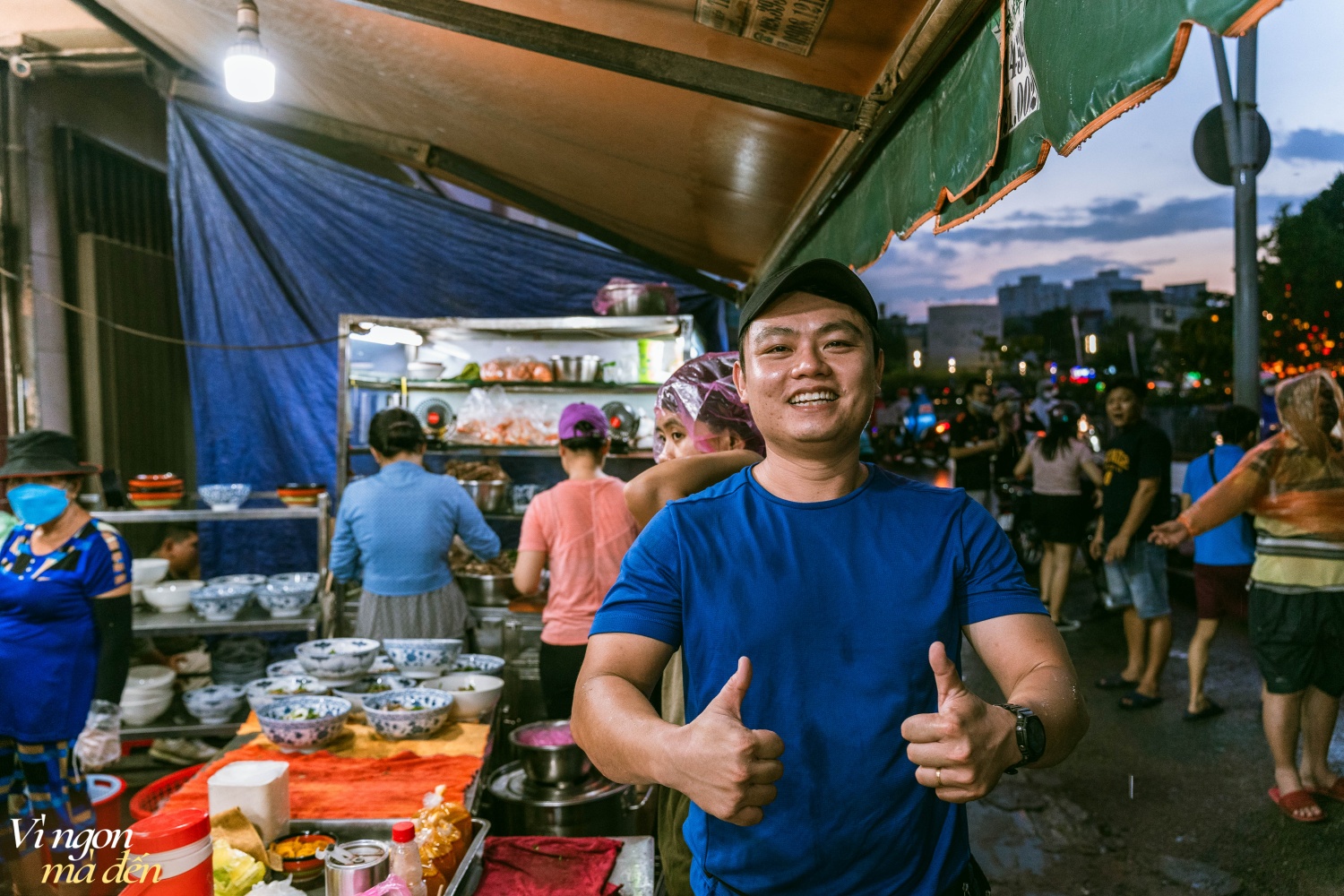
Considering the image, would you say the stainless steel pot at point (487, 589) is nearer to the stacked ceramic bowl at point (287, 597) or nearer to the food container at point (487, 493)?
the food container at point (487, 493)

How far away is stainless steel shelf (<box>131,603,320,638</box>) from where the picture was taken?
5191 mm

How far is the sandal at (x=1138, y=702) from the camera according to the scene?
5.93 meters

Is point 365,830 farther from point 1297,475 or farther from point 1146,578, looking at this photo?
point 1146,578

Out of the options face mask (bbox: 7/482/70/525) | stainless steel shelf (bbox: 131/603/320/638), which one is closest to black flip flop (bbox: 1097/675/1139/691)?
stainless steel shelf (bbox: 131/603/320/638)

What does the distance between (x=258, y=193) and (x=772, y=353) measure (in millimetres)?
5955

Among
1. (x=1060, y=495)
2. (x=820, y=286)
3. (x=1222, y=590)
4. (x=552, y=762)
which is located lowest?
(x=552, y=762)

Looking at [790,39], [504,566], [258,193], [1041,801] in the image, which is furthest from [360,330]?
[1041,801]

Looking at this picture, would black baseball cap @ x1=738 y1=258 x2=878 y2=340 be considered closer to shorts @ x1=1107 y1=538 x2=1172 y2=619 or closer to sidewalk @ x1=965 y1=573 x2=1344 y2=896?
sidewalk @ x1=965 y1=573 x2=1344 y2=896

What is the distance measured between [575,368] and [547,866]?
420cm

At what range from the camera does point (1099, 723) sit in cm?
572

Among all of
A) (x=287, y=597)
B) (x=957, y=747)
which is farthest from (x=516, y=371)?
(x=957, y=747)

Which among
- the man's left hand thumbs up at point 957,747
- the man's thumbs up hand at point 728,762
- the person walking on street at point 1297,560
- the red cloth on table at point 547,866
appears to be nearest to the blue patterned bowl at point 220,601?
the red cloth on table at point 547,866

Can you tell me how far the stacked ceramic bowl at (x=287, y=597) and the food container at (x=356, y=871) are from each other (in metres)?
3.63

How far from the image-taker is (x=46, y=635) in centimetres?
359
